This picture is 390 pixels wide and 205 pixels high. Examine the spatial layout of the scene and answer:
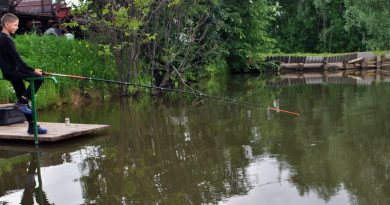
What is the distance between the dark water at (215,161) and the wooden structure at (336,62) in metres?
18.3

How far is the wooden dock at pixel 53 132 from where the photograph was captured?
7.83m

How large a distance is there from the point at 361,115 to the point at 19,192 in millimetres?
6570

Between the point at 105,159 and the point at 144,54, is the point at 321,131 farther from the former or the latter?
the point at 144,54

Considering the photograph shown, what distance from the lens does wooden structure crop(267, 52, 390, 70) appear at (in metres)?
28.0

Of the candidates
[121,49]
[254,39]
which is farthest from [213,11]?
[254,39]

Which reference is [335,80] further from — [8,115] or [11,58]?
[11,58]

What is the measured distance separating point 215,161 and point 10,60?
11.1ft

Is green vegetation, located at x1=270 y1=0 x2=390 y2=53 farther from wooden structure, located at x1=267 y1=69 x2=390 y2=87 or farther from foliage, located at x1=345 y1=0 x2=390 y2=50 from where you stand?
wooden structure, located at x1=267 y1=69 x2=390 y2=87

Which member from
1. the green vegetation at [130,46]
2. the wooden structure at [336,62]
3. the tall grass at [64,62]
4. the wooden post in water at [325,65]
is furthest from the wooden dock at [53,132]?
the wooden post in water at [325,65]

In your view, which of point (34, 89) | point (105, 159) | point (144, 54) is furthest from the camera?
point (144, 54)

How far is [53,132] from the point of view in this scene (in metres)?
8.10

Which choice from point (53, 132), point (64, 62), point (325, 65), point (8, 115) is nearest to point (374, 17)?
point (325, 65)

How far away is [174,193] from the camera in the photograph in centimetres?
514

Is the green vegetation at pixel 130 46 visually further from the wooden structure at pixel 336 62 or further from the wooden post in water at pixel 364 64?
the wooden post in water at pixel 364 64
